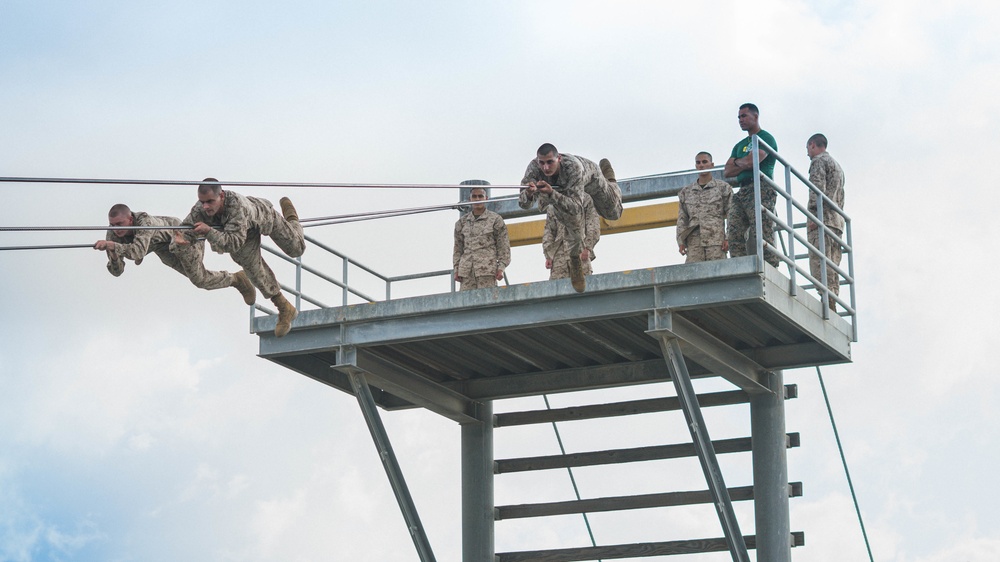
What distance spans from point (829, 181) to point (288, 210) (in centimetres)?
685

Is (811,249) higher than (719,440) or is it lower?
higher

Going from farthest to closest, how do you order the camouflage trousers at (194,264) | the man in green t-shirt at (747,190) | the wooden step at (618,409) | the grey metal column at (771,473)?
the wooden step at (618,409) < the grey metal column at (771,473) < the man in green t-shirt at (747,190) < the camouflage trousers at (194,264)

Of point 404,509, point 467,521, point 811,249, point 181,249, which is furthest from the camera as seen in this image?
point 467,521

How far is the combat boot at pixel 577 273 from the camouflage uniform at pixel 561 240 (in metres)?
0.55

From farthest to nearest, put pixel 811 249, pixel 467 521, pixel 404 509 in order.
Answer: pixel 467 521
pixel 404 509
pixel 811 249

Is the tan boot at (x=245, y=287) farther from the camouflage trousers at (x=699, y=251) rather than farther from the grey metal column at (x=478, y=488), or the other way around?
the camouflage trousers at (x=699, y=251)

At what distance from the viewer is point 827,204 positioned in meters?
21.7

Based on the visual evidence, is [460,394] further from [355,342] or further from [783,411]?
[783,411]

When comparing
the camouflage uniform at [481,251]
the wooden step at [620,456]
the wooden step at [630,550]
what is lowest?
the wooden step at [630,550]

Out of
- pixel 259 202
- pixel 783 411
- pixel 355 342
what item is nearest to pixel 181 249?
pixel 259 202

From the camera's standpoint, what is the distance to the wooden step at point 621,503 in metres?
21.8

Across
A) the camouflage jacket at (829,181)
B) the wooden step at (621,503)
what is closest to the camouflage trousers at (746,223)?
the camouflage jacket at (829,181)

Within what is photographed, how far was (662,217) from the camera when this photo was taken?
76.6ft

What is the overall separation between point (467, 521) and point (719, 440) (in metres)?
3.63
